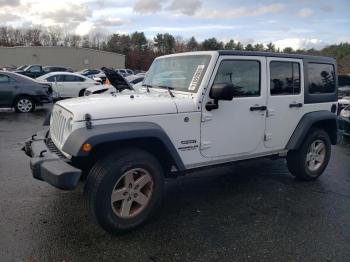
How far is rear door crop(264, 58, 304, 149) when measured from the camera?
4762mm

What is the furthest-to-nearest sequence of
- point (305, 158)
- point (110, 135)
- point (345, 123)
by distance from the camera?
1. point (345, 123)
2. point (305, 158)
3. point (110, 135)

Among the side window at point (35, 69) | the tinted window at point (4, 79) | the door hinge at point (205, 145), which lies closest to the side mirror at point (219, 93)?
the door hinge at point (205, 145)

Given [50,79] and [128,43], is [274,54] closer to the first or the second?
[50,79]

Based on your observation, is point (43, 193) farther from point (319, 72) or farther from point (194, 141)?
point (319, 72)

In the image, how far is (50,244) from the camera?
338cm

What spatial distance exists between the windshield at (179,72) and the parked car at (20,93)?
865cm

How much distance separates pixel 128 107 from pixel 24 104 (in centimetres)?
1016

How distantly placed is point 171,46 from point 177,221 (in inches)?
2847

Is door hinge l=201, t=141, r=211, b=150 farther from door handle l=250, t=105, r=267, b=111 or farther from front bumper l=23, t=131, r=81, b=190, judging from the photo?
front bumper l=23, t=131, r=81, b=190

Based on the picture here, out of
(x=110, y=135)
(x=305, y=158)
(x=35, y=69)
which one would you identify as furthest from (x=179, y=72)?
(x=35, y=69)

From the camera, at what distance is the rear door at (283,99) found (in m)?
4.76

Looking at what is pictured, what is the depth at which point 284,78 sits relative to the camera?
495cm

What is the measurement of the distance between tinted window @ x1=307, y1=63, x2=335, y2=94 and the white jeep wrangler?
0.05 feet

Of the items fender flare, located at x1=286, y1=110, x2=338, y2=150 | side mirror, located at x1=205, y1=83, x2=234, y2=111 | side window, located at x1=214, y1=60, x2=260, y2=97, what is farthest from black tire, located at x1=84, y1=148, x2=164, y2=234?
fender flare, located at x1=286, y1=110, x2=338, y2=150
